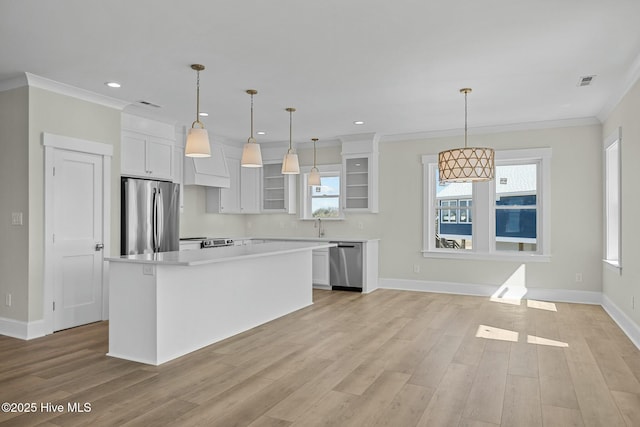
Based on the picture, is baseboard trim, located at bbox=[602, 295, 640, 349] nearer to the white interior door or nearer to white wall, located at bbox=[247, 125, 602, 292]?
white wall, located at bbox=[247, 125, 602, 292]

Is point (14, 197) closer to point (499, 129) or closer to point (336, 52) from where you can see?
point (336, 52)

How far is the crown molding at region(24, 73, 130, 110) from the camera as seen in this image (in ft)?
13.6

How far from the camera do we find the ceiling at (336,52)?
9.30 feet

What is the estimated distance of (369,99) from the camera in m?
4.97

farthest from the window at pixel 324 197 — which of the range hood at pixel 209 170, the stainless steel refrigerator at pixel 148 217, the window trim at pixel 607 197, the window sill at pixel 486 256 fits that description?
the window trim at pixel 607 197

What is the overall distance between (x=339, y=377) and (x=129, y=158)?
12.4 ft

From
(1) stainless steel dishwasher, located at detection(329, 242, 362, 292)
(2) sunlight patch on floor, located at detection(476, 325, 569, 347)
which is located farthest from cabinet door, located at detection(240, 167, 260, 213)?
(2) sunlight patch on floor, located at detection(476, 325, 569, 347)

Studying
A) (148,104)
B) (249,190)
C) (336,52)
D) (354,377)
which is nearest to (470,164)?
(336,52)

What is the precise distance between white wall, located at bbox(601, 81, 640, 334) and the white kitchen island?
3.39 m

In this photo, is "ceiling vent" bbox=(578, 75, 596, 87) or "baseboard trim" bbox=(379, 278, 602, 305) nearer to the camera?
"ceiling vent" bbox=(578, 75, 596, 87)

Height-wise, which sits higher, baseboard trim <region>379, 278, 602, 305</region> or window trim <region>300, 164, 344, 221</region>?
window trim <region>300, 164, 344, 221</region>

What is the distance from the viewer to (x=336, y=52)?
3553mm

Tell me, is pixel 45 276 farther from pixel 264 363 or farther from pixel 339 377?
pixel 339 377

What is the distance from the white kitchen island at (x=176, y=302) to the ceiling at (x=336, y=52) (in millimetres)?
1687
